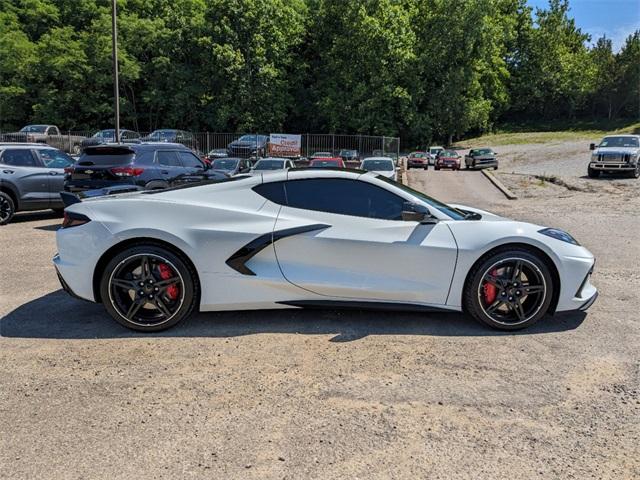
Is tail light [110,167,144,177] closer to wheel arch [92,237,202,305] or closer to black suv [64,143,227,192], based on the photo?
black suv [64,143,227,192]

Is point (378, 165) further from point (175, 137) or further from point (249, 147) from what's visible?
point (175, 137)

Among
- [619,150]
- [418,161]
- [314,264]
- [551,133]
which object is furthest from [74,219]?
[551,133]

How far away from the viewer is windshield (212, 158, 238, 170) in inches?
793

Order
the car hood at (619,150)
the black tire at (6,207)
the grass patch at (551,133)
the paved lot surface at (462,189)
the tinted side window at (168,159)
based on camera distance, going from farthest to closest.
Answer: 1. the grass patch at (551,133)
2. the car hood at (619,150)
3. the paved lot surface at (462,189)
4. the tinted side window at (168,159)
5. the black tire at (6,207)

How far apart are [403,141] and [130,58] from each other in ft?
93.6

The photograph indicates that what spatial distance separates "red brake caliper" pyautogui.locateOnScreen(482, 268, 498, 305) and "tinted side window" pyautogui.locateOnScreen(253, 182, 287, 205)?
1896mm

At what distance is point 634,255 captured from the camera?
7754 millimetres

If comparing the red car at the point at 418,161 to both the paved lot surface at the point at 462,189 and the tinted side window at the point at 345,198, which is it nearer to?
the paved lot surface at the point at 462,189

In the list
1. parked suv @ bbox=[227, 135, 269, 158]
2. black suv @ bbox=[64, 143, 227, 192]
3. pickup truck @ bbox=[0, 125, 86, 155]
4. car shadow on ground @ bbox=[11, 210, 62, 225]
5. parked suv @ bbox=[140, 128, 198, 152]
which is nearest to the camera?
black suv @ bbox=[64, 143, 227, 192]

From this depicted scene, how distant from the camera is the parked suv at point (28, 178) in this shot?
10.6 metres

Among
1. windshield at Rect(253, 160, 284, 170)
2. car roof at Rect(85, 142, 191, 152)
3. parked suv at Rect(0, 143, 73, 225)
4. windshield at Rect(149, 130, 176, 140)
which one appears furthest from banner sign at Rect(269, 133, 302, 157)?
parked suv at Rect(0, 143, 73, 225)

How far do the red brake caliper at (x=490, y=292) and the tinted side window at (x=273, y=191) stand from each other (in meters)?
1.90

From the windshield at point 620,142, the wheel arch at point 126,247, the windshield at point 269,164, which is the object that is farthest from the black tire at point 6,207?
the windshield at point 620,142

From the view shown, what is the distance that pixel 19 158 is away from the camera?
36.0 feet
